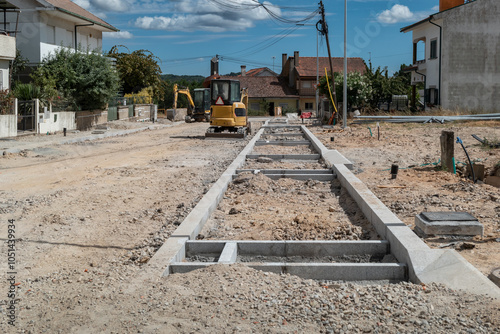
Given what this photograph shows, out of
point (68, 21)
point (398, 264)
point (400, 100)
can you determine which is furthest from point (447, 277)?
point (400, 100)

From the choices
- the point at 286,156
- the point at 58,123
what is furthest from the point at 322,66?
the point at 286,156

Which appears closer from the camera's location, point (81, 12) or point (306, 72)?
point (81, 12)

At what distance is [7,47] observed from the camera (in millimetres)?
28031

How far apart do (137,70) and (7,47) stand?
83.5 ft

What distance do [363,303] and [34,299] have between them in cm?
310

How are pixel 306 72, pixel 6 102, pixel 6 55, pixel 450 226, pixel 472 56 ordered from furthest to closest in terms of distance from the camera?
pixel 306 72
pixel 472 56
pixel 6 55
pixel 6 102
pixel 450 226

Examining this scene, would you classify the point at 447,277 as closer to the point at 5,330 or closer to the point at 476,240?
the point at 476,240

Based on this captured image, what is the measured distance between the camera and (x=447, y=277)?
5789mm

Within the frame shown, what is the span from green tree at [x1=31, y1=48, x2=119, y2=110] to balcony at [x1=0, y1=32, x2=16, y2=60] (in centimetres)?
282

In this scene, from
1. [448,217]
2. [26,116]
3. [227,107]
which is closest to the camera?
[448,217]

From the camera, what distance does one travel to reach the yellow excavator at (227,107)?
88.9 feet

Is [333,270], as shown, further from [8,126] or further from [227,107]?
[8,126]

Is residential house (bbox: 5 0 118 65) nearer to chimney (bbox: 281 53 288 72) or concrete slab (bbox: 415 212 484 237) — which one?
concrete slab (bbox: 415 212 484 237)

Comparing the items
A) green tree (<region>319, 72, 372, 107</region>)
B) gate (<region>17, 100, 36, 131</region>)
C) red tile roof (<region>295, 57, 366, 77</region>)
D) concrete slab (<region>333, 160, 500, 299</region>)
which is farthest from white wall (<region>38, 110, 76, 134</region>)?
red tile roof (<region>295, 57, 366, 77</region>)
